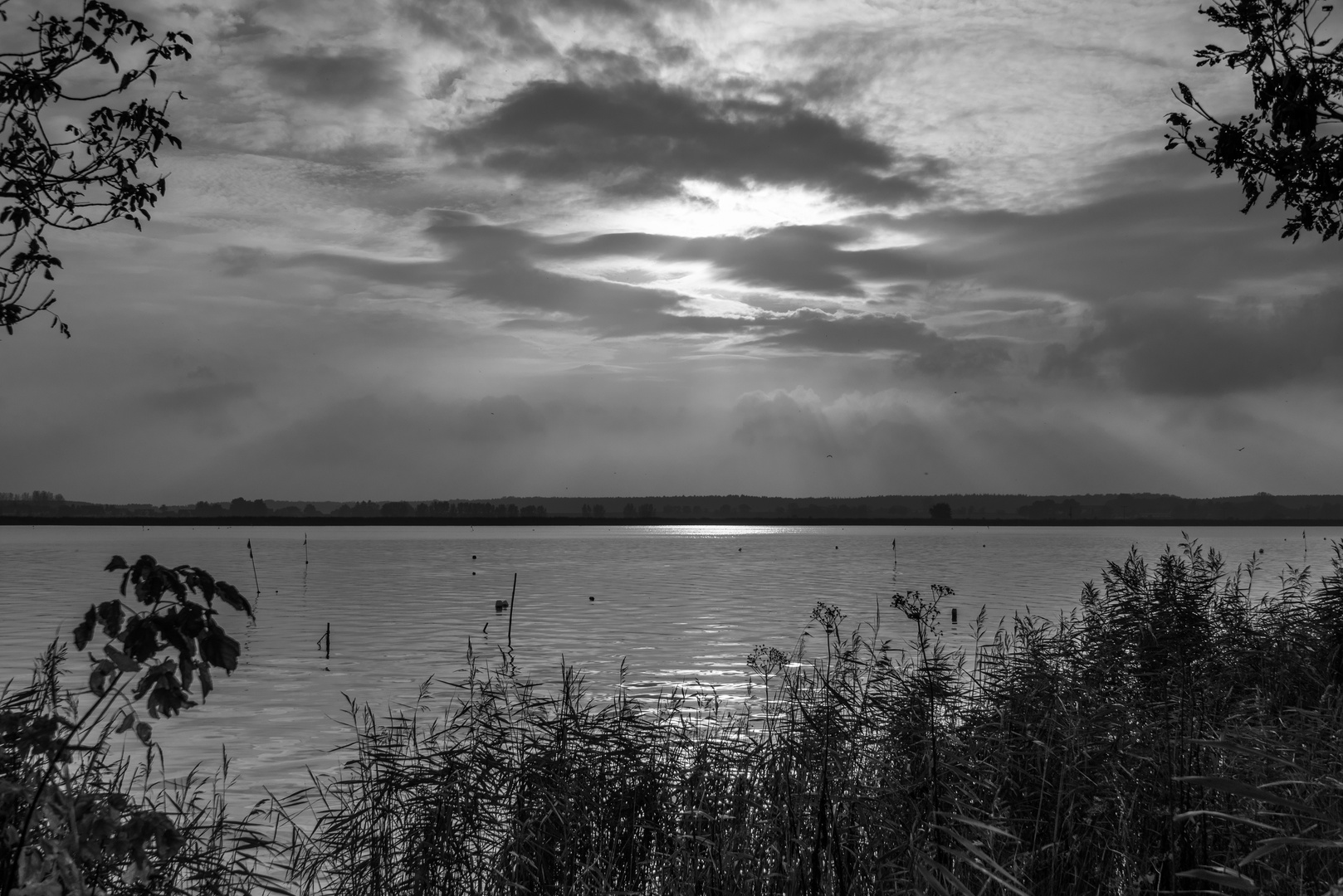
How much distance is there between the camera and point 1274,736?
34.3 ft

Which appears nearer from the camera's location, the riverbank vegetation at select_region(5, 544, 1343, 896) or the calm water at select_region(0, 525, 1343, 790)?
the riverbank vegetation at select_region(5, 544, 1343, 896)

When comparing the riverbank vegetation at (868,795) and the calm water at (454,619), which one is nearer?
the riverbank vegetation at (868,795)

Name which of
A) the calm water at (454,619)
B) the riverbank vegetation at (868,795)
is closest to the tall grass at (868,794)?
the riverbank vegetation at (868,795)

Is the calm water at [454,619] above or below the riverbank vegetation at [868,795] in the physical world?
below

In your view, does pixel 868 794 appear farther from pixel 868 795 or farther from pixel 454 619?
pixel 454 619

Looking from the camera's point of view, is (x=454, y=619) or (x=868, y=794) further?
(x=454, y=619)

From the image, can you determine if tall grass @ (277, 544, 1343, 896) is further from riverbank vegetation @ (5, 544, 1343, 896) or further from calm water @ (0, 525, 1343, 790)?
calm water @ (0, 525, 1343, 790)

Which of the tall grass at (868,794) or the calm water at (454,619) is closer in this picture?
the tall grass at (868,794)

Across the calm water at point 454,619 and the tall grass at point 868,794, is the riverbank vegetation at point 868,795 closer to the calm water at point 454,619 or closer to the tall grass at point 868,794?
the tall grass at point 868,794

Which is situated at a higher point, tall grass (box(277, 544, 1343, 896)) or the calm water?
tall grass (box(277, 544, 1343, 896))

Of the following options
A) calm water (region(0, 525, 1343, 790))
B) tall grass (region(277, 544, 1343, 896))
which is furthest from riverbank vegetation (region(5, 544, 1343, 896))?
calm water (region(0, 525, 1343, 790))

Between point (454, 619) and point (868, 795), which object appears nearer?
point (868, 795)

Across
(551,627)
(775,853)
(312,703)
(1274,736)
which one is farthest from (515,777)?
(551,627)

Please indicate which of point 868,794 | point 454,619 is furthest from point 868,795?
point 454,619
